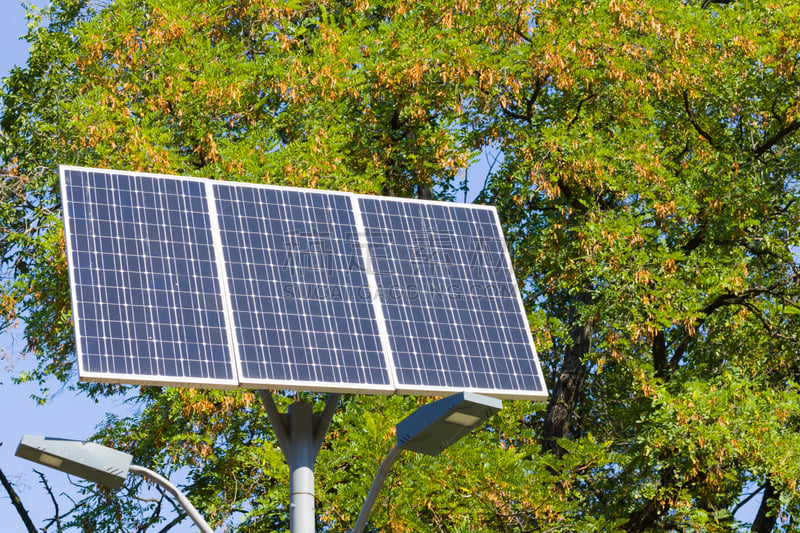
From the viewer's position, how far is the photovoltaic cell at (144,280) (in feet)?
31.7

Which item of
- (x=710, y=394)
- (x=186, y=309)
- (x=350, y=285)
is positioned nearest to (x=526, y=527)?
(x=710, y=394)

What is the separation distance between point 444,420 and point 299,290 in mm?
2340

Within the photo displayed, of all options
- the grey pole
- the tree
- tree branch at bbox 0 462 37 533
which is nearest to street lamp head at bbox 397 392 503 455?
the grey pole

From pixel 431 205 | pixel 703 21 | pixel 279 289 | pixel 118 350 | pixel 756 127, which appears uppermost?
pixel 703 21

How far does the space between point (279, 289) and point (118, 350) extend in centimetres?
183

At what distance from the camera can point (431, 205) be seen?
12688 millimetres

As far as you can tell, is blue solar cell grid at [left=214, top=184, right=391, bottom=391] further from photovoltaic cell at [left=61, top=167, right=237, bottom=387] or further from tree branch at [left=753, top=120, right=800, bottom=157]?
tree branch at [left=753, top=120, right=800, bottom=157]

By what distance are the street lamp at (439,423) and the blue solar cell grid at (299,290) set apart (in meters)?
0.76

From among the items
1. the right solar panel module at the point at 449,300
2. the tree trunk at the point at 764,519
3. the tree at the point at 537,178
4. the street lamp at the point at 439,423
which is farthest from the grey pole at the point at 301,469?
the tree trunk at the point at 764,519

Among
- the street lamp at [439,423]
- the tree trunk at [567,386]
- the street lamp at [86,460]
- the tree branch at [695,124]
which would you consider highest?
the tree branch at [695,124]

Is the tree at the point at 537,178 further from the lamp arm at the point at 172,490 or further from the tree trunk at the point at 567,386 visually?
the lamp arm at the point at 172,490

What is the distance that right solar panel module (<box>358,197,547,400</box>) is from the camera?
1082cm

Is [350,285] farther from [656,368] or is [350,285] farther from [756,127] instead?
[756,127]

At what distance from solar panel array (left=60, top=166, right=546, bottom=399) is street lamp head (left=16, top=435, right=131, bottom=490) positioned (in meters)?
0.60
